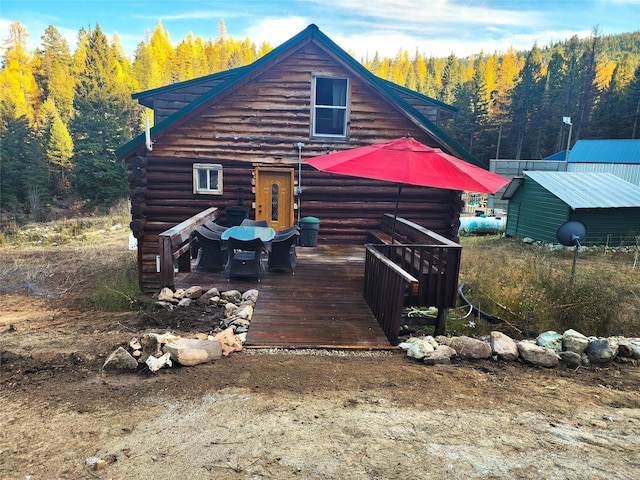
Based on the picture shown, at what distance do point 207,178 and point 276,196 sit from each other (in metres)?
1.84

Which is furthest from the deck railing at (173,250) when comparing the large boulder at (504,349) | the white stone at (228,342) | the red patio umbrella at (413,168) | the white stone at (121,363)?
the large boulder at (504,349)

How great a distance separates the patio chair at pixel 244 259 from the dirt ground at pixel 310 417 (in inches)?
100.0

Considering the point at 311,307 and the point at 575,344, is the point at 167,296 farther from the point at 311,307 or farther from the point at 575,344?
the point at 575,344

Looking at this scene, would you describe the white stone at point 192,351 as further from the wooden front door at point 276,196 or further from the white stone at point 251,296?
the wooden front door at point 276,196

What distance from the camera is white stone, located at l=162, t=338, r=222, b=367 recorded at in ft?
13.8

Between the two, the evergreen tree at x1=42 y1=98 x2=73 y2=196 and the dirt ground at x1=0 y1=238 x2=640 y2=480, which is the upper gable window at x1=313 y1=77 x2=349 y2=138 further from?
the evergreen tree at x1=42 y1=98 x2=73 y2=196

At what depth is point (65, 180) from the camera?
40.7 m

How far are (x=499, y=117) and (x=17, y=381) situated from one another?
206 feet

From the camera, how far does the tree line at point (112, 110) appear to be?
38.0 m

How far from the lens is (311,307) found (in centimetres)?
604

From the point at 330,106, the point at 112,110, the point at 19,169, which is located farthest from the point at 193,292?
the point at 112,110

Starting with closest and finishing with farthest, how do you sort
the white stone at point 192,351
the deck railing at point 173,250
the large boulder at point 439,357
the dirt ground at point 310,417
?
the dirt ground at point 310,417 < the white stone at point 192,351 < the large boulder at point 439,357 < the deck railing at point 173,250

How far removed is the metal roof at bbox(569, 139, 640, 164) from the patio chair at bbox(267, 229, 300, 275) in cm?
3527

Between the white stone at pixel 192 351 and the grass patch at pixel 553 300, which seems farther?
the grass patch at pixel 553 300
